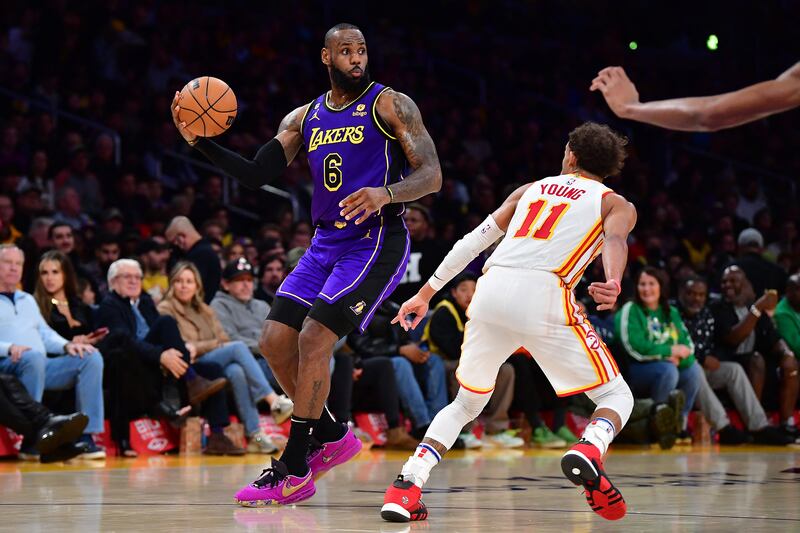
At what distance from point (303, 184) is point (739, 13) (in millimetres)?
11343

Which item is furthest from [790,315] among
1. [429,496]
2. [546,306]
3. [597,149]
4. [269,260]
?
[546,306]

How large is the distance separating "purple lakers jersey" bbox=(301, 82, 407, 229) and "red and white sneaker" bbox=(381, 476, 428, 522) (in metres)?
1.47

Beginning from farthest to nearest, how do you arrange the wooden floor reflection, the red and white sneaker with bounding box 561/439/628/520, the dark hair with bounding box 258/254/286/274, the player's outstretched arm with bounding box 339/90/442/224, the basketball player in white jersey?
the dark hair with bounding box 258/254/286/274 → the player's outstretched arm with bounding box 339/90/442/224 → the basketball player in white jersey → the wooden floor reflection → the red and white sneaker with bounding box 561/439/628/520

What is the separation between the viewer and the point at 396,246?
6453 millimetres

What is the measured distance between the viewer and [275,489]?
6086mm

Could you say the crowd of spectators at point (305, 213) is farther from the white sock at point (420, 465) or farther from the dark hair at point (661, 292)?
the white sock at point (420, 465)


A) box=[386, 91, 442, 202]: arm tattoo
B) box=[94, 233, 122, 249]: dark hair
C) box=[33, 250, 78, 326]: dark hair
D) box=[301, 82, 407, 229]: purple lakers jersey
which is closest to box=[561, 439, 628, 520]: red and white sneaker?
box=[386, 91, 442, 202]: arm tattoo

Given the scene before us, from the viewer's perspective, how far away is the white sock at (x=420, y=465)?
5.63 metres

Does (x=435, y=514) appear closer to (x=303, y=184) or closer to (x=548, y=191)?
(x=548, y=191)

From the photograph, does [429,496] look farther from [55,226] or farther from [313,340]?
[55,226]

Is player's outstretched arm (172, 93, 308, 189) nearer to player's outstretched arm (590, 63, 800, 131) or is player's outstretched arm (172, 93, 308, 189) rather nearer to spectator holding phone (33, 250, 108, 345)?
player's outstretched arm (590, 63, 800, 131)

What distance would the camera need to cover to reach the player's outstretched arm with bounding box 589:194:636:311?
17.3 feet

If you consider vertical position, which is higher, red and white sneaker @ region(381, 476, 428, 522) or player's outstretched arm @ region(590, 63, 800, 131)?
player's outstretched arm @ region(590, 63, 800, 131)

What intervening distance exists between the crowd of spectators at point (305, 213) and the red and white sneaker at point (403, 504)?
421 cm
